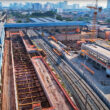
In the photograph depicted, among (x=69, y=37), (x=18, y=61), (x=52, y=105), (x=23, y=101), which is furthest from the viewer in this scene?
(x=69, y=37)

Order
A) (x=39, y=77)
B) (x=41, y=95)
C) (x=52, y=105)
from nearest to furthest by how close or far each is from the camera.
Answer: (x=52, y=105) → (x=41, y=95) → (x=39, y=77)

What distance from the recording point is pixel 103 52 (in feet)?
44.1

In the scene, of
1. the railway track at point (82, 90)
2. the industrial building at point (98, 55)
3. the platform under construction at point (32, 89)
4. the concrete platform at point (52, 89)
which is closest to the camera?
the concrete platform at point (52, 89)

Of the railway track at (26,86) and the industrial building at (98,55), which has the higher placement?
the industrial building at (98,55)

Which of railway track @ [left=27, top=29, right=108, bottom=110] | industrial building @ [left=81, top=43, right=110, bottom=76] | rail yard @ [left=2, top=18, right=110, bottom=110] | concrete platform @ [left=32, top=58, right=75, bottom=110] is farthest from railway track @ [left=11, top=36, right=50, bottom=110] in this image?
industrial building @ [left=81, top=43, right=110, bottom=76]

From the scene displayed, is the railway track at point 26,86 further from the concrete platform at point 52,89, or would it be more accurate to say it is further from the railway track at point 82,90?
the railway track at point 82,90

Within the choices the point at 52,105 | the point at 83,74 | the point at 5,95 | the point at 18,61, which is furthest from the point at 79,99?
the point at 18,61

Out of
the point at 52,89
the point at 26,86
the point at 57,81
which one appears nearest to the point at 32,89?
the point at 26,86

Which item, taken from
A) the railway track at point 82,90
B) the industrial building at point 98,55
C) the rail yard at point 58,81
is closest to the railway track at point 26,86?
the rail yard at point 58,81

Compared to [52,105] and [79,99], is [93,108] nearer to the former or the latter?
[79,99]

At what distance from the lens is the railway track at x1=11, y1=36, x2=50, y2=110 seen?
879cm

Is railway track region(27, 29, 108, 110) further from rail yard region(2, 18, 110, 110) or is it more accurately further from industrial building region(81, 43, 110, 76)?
industrial building region(81, 43, 110, 76)

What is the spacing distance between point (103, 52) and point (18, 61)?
8.56 metres

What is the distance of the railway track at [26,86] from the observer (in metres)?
8.79
